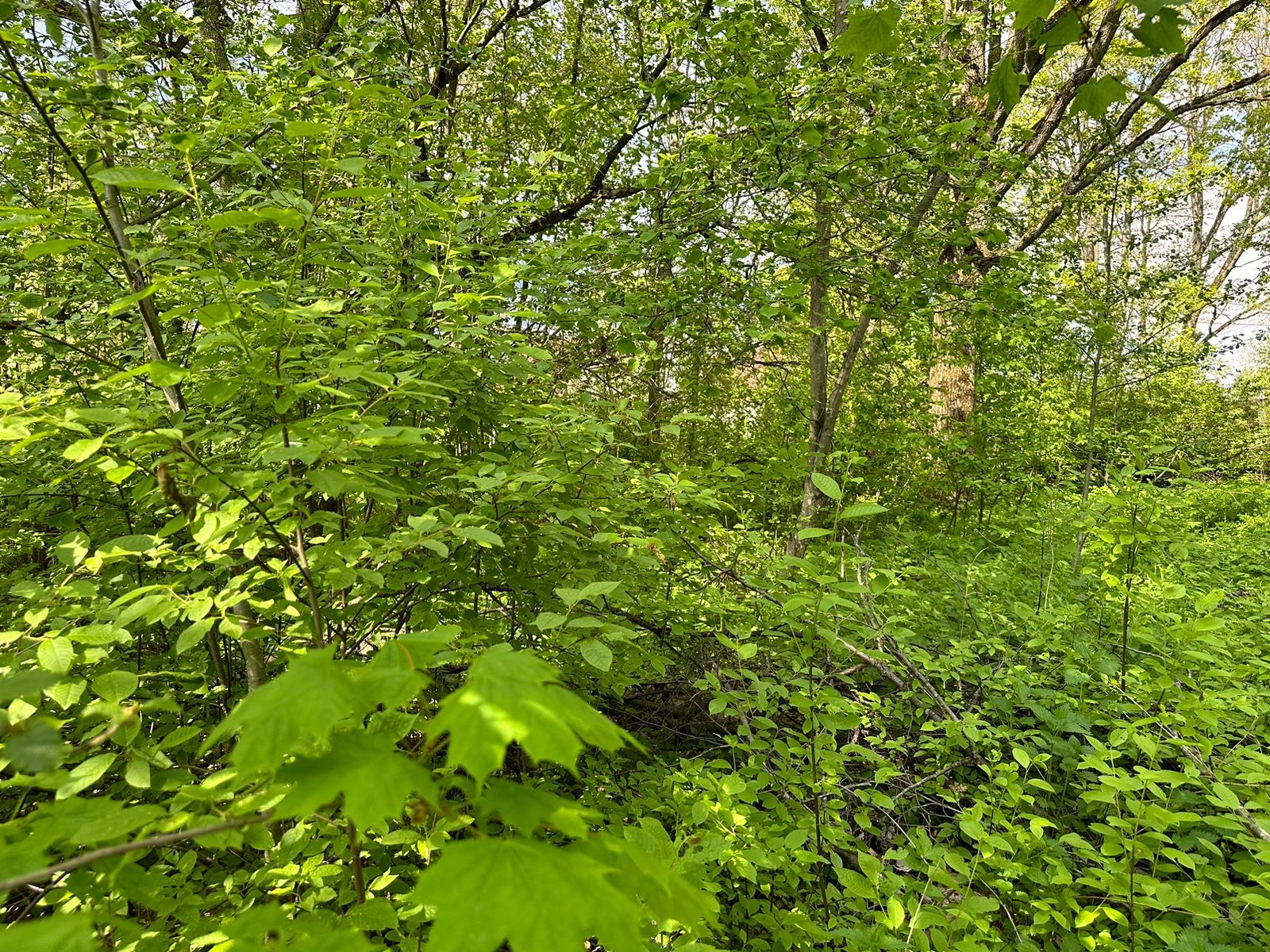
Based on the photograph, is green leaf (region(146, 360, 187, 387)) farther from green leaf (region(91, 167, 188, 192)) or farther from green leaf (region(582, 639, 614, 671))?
green leaf (region(582, 639, 614, 671))

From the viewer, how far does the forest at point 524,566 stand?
93 cm

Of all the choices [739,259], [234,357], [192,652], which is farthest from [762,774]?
[739,259]

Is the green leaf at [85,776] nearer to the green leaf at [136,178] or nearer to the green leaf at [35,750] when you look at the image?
the green leaf at [35,750]

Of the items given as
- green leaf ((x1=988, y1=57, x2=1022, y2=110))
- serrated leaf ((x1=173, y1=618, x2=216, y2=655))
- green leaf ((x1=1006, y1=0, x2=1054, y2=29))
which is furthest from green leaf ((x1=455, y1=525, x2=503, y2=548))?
green leaf ((x1=988, y1=57, x2=1022, y2=110))

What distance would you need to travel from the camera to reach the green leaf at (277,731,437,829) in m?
0.63

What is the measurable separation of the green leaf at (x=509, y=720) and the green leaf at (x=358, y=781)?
0.28 ft

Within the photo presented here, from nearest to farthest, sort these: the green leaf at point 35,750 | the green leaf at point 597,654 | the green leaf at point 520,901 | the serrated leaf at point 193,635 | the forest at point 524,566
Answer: the green leaf at point 520,901, the green leaf at point 35,750, the forest at point 524,566, the serrated leaf at point 193,635, the green leaf at point 597,654

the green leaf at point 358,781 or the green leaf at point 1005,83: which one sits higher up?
the green leaf at point 1005,83

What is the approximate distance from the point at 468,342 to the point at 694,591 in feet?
6.46

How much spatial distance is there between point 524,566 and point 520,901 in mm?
1711

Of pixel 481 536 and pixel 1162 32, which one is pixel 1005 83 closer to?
→ pixel 1162 32

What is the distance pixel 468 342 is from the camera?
7.79 ft

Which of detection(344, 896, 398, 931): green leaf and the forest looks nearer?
the forest

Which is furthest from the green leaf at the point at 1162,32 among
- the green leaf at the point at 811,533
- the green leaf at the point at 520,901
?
the green leaf at the point at 520,901
